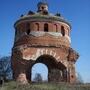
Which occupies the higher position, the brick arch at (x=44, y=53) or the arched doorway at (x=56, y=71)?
the brick arch at (x=44, y=53)

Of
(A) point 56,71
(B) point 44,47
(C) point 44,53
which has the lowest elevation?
(A) point 56,71

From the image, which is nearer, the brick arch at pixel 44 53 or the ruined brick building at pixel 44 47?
the ruined brick building at pixel 44 47

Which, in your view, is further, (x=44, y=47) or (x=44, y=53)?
(x=44, y=47)

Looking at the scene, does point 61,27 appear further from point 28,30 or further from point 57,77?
point 57,77

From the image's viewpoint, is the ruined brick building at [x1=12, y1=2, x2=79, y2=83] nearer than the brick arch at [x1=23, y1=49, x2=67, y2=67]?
Yes

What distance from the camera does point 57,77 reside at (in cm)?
2603

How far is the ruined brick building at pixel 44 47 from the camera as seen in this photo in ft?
83.9

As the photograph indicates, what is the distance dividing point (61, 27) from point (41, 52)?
3.48 m

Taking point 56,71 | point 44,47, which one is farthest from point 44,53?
point 56,71

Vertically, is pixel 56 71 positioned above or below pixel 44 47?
below

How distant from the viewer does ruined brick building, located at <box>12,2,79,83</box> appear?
2556cm

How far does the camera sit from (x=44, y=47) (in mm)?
26062

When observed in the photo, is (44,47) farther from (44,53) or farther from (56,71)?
(56,71)

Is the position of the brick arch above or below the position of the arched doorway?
above
